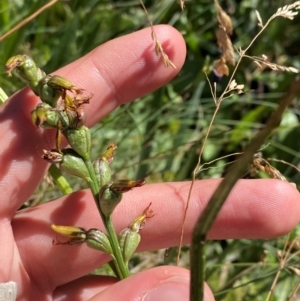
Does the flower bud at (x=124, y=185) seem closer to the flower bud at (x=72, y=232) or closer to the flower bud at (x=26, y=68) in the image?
the flower bud at (x=72, y=232)

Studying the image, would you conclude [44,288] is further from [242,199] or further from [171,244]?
[242,199]

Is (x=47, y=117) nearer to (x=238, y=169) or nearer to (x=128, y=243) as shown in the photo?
(x=128, y=243)

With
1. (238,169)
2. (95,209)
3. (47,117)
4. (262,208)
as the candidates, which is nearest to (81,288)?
(95,209)

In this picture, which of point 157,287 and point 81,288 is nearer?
point 157,287

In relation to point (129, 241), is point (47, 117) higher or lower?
higher

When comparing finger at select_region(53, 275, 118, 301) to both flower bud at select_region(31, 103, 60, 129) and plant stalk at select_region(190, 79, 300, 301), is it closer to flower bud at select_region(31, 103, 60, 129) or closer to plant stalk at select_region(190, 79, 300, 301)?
flower bud at select_region(31, 103, 60, 129)

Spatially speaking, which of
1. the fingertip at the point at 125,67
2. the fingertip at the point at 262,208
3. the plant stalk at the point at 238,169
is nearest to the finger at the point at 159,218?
the fingertip at the point at 262,208
